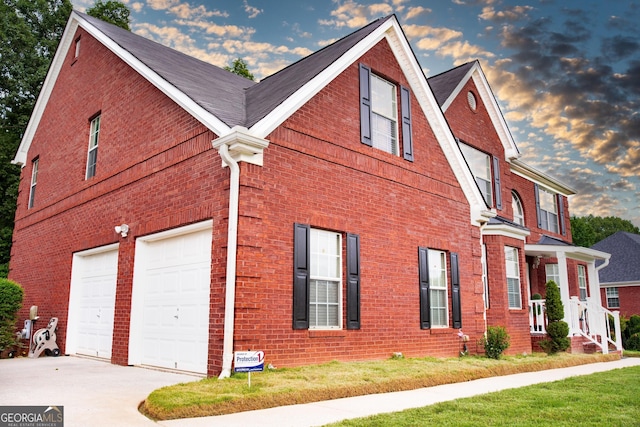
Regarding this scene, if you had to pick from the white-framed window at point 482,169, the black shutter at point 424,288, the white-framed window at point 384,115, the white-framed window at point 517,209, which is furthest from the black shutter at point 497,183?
the white-framed window at point 384,115

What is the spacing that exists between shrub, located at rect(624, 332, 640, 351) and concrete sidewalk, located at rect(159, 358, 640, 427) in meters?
15.8

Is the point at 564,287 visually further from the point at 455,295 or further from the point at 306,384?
the point at 306,384

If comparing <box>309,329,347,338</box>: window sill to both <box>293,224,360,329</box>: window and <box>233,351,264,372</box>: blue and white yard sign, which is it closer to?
<box>293,224,360,329</box>: window

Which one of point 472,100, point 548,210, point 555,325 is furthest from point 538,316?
point 548,210

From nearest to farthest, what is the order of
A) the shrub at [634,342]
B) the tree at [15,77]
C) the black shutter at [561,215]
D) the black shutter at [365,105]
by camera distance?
1. the black shutter at [365,105]
2. the shrub at [634,342]
3. the black shutter at [561,215]
4. the tree at [15,77]

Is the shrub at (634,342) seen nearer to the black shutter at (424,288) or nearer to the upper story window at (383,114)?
the black shutter at (424,288)

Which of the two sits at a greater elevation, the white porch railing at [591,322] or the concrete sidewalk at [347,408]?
the white porch railing at [591,322]

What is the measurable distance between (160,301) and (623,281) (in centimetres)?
2806

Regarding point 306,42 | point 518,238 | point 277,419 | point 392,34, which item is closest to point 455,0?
point 392,34

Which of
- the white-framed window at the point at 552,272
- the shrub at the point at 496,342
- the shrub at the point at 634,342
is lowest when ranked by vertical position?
the shrub at the point at 634,342

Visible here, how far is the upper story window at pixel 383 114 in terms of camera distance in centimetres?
1091

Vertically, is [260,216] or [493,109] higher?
[493,109]

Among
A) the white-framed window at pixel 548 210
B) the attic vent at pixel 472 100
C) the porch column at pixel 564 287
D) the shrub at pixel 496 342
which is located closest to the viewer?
the shrub at pixel 496 342

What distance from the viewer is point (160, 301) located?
388 inches
